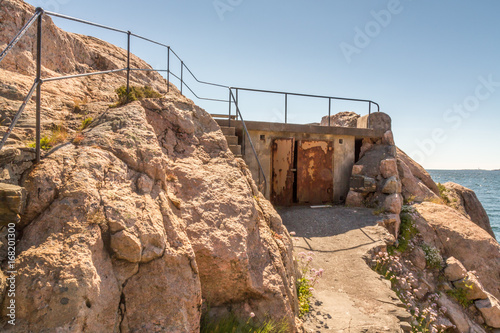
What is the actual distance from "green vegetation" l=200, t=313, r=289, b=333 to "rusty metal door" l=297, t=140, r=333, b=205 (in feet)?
26.0

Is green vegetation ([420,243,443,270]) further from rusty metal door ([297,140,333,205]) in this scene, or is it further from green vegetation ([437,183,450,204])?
green vegetation ([437,183,450,204])

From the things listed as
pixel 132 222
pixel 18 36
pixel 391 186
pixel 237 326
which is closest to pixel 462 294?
pixel 391 186

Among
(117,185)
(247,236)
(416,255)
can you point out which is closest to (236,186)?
(247,236)

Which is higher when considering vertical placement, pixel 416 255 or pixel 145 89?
pixel 145 89

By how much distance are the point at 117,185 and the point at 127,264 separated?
87 centimetres

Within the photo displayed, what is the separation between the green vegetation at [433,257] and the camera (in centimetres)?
943

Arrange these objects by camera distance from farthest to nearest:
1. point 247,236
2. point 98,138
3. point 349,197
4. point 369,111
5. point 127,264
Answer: point 369,111 → point 349,197 → point 247,236 → point 98,138 → point 127,264

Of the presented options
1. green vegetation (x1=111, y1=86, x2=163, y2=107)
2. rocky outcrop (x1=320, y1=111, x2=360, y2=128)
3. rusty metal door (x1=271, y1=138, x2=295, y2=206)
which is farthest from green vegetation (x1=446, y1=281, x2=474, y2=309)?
rocky outcrop (x1=320, y1=111, x2=360, y2=128)

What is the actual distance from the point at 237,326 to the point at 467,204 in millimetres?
14816

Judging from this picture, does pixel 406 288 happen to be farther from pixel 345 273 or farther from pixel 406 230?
pixel 406 230

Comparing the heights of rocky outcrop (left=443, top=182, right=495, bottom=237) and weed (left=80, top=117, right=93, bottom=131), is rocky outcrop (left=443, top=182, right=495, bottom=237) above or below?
below

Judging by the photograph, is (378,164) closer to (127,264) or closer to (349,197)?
(349,197)

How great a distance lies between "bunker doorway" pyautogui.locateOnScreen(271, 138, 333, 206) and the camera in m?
11.7

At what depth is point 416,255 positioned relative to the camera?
9.48 metres
